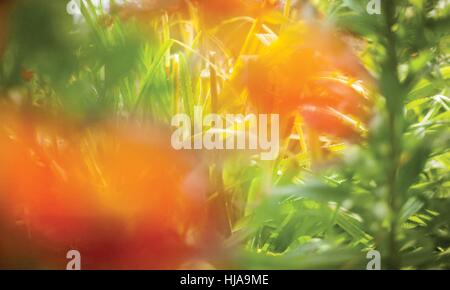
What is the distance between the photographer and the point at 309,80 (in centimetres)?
47

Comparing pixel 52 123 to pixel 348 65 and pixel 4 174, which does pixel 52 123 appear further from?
pixel 348 65

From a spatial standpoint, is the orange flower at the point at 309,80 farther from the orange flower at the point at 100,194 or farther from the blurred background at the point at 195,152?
the orange flower at the point at 100,194

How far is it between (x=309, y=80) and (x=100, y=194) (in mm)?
227

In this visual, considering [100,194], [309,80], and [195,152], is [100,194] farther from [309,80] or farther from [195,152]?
[309,80]

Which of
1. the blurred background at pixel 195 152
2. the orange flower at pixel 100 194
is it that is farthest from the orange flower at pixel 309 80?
the orange flower at pixel 100 194

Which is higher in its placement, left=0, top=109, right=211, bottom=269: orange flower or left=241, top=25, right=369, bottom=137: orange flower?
left=241, top=25, right=369, bottom=137: orange flower

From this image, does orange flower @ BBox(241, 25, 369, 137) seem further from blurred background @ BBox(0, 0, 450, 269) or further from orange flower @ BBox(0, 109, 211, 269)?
orange flower @ BBox(0, 109, 211, 269)

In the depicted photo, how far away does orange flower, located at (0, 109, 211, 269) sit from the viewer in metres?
0.44

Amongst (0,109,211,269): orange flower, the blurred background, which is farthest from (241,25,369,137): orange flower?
(0,109,211,269): orange flower

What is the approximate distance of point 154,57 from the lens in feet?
1.67

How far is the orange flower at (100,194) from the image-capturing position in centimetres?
44

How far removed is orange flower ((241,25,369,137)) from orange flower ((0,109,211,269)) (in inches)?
4.1

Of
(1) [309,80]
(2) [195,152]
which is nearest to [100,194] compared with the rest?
(2) [195,152]

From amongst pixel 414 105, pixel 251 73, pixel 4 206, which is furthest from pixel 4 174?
pixel 414 105
